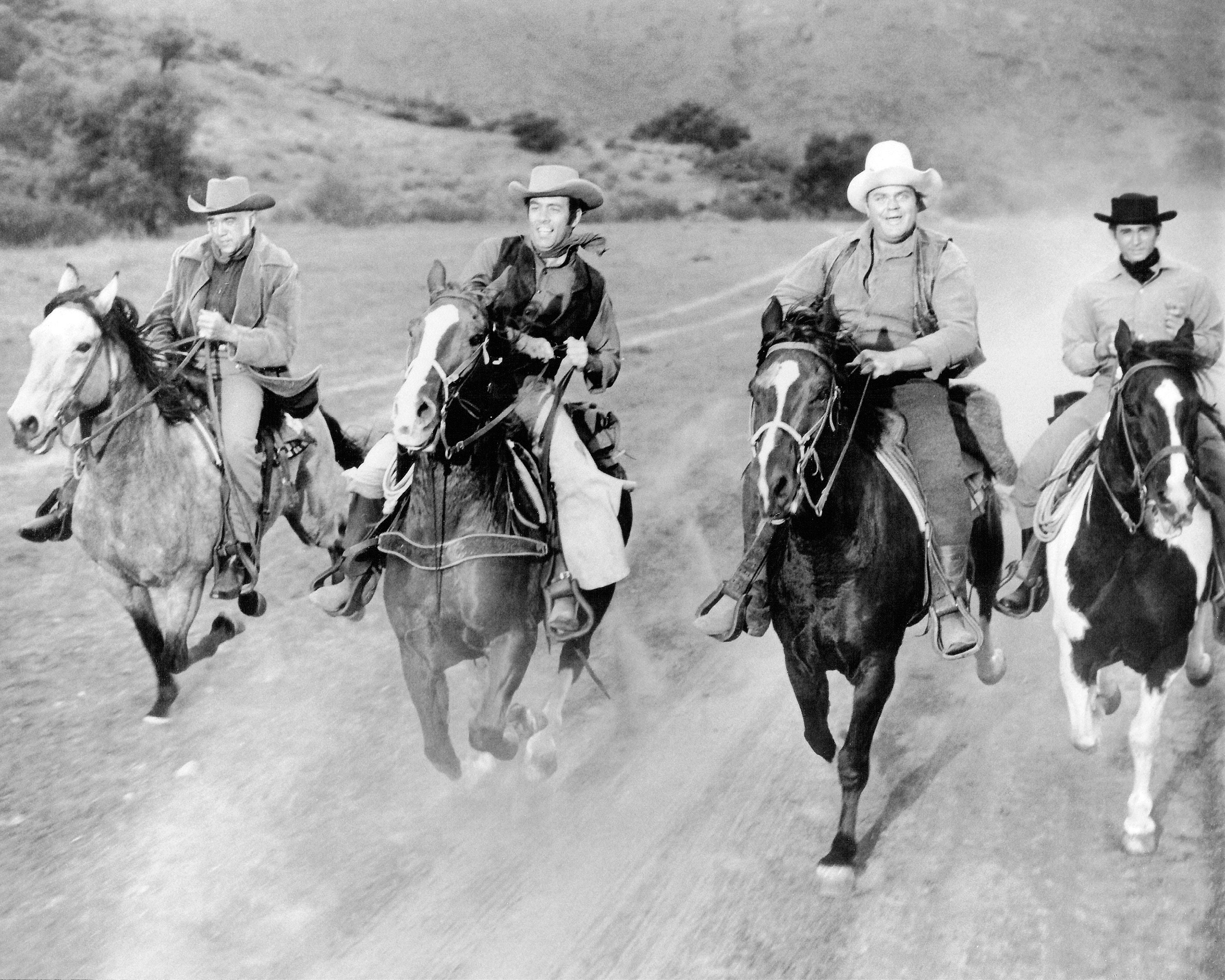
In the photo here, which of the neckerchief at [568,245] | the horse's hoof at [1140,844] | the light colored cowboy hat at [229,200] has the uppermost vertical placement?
the light colored cowboy hat at [229,200]

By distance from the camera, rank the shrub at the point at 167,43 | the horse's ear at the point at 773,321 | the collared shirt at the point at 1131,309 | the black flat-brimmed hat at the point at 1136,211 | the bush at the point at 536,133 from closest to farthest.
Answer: the horse's ear at the point at 773,321, the black flat-brimmed hat at the point at 1136,211, the collared shirt at the point at 1131,309, the shrub at the point at 167,43, the bush at the point at 536,133

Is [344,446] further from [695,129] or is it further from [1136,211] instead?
[695,129]

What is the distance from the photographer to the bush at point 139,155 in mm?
15352

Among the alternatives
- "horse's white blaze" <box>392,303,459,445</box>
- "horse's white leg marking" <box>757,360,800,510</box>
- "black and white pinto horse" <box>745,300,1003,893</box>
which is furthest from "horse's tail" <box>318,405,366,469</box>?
"horse's white leg marking" <box>757,360,800,510</box>

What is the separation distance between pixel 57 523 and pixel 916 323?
443cm

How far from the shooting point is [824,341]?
502 cm

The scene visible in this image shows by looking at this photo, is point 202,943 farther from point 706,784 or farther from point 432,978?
point 706,784

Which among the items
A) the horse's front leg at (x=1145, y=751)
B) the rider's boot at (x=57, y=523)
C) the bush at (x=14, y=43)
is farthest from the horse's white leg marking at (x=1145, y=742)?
the bush at (x=14, y=43)

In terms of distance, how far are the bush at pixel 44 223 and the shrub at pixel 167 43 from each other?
3.03 meters

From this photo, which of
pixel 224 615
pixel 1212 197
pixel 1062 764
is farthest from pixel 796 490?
pixel 1212 197

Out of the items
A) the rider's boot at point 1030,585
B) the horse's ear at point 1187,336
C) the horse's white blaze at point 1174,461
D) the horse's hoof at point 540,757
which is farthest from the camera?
the rider's boot at point 1030,585

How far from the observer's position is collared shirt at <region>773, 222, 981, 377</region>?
18.2 feet

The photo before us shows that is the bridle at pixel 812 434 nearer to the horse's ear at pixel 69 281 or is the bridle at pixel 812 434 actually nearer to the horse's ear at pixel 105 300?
the horse's ear at pixel 105 300

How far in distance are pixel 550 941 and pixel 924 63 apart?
17.5 meters
